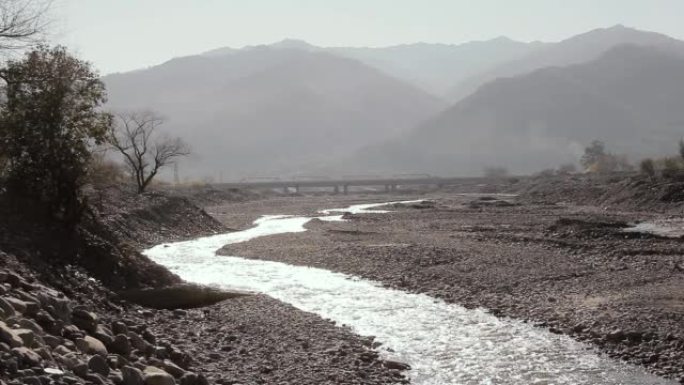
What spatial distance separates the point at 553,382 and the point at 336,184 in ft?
583

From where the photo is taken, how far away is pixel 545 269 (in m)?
27.0

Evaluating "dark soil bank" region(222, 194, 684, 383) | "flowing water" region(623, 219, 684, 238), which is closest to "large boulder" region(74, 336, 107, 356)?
"dark soil bank" region(222, 194, 684, 383)

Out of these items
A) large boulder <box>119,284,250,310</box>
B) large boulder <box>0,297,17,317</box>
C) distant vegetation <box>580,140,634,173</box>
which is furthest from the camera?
distant vegetation <box>580,140,634,173</box>

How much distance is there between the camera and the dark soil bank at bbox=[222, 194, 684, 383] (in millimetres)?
17172

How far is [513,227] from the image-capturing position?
48.0 metres

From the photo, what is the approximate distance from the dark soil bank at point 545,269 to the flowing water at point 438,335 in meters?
0.87

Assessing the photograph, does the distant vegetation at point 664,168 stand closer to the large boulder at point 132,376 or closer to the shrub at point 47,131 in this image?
the shrub at point 47,131

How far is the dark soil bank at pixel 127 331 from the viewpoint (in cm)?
1105

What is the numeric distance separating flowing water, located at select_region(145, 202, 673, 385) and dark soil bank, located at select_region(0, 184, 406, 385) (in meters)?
1.20

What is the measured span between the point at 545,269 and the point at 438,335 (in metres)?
10.9

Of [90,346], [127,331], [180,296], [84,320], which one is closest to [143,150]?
[180,296]

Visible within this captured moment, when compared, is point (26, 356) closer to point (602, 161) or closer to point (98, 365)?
point (98, 365)

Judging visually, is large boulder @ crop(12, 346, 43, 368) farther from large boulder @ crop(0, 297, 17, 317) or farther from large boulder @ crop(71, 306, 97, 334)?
large boulder @ crop(71, 306, 97, 334)

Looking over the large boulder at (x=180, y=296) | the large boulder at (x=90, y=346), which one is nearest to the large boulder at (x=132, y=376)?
the large boulder at (x=90, y=346)
